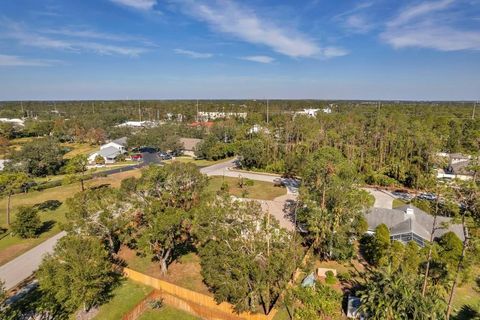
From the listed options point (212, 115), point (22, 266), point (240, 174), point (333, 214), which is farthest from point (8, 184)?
→ point (212, 115)

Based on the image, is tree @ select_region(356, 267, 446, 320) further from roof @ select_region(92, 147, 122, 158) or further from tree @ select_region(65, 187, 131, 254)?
roof @ select_region(92, 147, 122, 158)

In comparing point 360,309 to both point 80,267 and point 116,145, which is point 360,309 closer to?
point 80,267

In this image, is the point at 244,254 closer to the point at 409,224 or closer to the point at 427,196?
the point at 409,224

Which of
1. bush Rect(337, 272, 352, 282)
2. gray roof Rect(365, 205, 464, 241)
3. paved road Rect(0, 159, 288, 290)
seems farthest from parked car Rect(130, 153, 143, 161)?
bush Rect(337, 272, 352, 282)

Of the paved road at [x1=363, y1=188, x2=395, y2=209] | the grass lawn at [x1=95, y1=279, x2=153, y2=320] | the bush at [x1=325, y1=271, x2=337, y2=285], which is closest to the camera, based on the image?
the grass lawn at [x1=95, y1=279, x2=153, y2=320]

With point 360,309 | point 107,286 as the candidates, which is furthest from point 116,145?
point 360,309

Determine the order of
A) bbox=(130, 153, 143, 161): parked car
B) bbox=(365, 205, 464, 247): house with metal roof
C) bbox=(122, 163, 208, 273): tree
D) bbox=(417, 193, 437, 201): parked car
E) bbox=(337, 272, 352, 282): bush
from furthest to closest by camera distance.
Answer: bbox=(130, 153, 143, 161): parked car, bbox=(417, 193, 437, 201): parked car, bbox=(365, 205, 464, 247): house with metal roof, bbox=(337, 272, 352, 282): bush, bbox=(122, 163, 208, 273): tree
